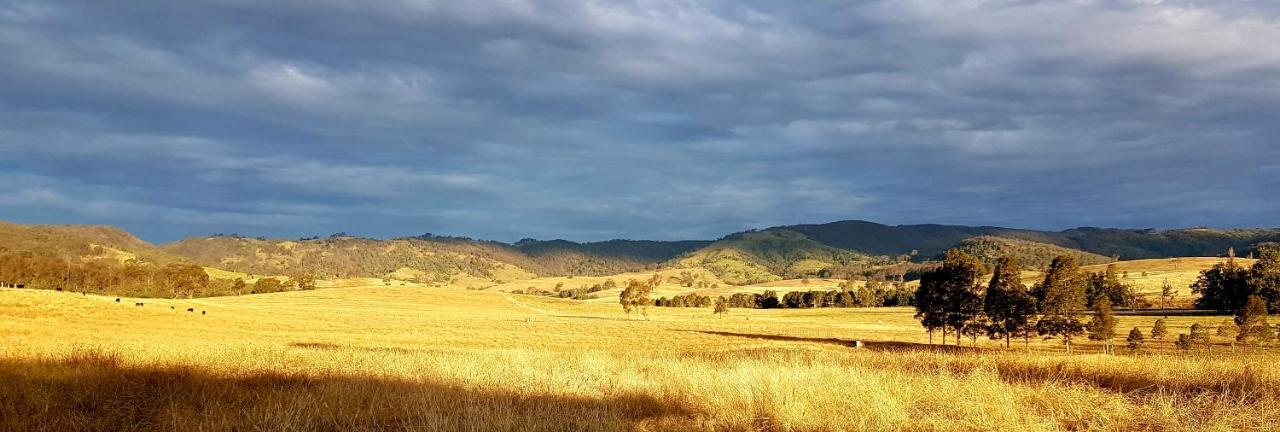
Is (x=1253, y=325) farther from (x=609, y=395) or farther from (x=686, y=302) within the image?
(x=686, y=302)

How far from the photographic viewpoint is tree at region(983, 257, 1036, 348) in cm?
6025

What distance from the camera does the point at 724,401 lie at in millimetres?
9711

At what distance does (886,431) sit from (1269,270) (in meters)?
106

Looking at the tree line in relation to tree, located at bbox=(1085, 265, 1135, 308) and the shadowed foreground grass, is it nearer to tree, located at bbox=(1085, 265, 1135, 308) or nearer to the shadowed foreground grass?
tree, located at bbox=(1085, 265, 1135, 308)

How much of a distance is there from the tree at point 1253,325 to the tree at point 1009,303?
1661 cm

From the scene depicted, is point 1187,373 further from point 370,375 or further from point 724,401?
point 370,375

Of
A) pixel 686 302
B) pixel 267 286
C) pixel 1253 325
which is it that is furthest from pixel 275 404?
pixel 267 286

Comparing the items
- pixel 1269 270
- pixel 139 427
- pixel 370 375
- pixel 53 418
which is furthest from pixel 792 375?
pixel 1269 270

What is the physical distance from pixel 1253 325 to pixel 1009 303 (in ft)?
75.4

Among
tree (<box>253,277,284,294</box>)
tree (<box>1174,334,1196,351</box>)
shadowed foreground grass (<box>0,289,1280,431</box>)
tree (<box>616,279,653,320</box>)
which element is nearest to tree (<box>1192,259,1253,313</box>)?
tree (<box>1174,334,1196,351</box>)

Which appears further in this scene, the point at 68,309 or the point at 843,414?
the point at 68,309

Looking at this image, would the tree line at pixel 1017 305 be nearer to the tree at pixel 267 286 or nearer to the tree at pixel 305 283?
the tree at pixel 267 286

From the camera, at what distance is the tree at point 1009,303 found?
60.2 m

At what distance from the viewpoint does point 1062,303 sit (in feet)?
198
